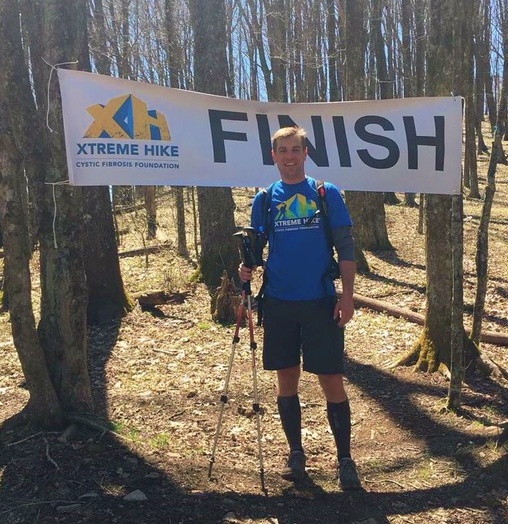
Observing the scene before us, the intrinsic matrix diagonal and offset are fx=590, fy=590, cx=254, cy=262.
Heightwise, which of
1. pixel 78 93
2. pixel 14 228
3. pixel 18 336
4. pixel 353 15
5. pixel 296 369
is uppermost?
pixel 353 15

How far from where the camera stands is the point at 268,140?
18.5 feet

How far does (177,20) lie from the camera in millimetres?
23172

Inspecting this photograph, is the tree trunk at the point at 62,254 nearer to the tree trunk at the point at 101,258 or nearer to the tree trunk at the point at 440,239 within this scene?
the tree trunk at the point at 440,239

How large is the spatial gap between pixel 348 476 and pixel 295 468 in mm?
380

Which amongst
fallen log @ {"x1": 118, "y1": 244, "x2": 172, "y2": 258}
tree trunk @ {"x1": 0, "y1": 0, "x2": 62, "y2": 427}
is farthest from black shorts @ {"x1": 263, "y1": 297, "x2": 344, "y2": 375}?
fallen log @ {"x1": 118, "y1": 244, "x2": 172, "y2": 258}

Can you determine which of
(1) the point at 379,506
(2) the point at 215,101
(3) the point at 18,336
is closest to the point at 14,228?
(3) the point at 18,336

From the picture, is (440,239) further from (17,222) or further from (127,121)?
(17,222)

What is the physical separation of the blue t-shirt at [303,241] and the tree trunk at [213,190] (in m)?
5.90

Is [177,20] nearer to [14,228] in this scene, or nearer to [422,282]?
[422,282]

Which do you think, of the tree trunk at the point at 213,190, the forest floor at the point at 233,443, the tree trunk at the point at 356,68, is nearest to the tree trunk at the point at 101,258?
the forest floor at the point at 233,443

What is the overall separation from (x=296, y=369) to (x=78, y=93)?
8.77 ft

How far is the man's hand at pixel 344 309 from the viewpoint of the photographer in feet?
12.8

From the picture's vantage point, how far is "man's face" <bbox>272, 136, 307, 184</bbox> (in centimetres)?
401

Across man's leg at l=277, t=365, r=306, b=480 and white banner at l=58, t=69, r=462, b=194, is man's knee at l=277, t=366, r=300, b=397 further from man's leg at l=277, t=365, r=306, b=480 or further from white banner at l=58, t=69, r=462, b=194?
white banner at l=58, t=69, r=462, b=194
